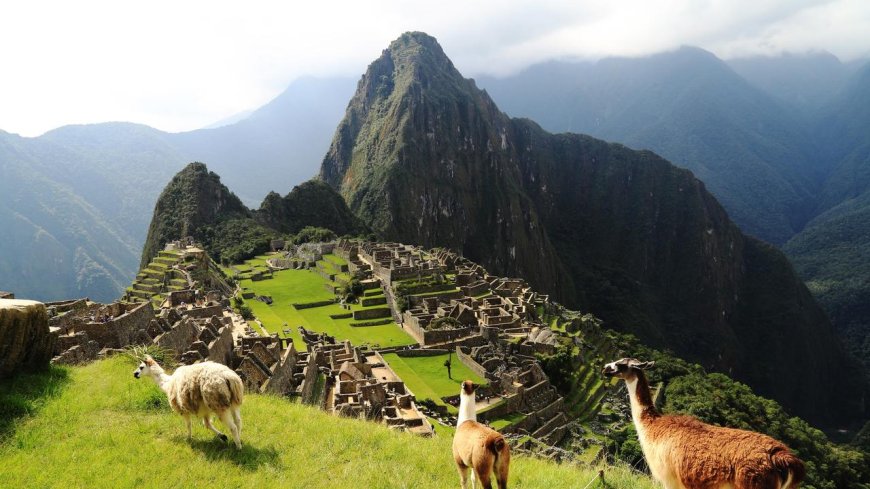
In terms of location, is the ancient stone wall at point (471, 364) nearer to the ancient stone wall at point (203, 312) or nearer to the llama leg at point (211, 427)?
the ancient stone wall at point (203, 312)

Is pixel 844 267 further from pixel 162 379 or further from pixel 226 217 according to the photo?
pixel 162 379

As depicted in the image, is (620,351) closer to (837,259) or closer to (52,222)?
(52,222)

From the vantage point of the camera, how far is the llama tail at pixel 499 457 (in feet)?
18.9

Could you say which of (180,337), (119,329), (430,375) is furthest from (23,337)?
(430,375)

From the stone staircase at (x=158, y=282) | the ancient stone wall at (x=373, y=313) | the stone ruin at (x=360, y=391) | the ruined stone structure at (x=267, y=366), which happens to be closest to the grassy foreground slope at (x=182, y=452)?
the ruined stone structure at (x=267, y=366)

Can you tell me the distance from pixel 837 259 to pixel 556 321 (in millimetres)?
135641

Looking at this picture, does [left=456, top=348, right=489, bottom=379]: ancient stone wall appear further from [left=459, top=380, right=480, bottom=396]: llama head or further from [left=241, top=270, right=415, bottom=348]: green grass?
[left=459, top=380, right=480, bottom=396]: llama head

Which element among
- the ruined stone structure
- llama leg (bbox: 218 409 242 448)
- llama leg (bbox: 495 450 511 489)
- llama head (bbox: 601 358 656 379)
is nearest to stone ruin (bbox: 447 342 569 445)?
the ruined stone structure

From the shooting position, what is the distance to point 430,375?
2975cm

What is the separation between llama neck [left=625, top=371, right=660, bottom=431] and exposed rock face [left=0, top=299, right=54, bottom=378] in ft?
28.9

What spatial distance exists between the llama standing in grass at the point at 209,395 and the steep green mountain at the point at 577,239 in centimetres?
11398

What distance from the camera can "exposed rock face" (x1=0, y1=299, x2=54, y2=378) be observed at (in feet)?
27.2

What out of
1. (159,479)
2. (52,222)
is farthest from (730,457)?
(52,222)

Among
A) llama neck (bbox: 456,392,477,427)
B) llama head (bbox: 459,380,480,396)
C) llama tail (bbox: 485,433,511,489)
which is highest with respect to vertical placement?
llama head (bbox: 459,380,480,396)
